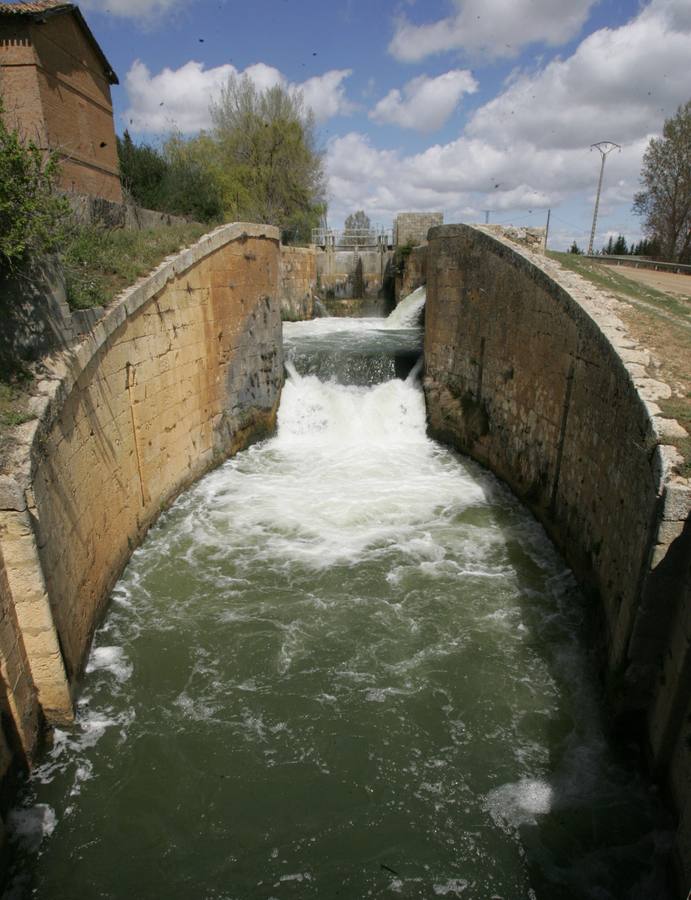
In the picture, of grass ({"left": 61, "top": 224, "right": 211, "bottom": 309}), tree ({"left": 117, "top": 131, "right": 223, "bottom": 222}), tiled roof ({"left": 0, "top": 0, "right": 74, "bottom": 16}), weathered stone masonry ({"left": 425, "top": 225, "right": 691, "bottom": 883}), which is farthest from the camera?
tree ({"left": 117, "top": 131, "right": 223, "bottom": 222})

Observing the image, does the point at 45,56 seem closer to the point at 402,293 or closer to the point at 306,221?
the point at 402,293

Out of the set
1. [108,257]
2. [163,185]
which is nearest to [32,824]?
[108,257]

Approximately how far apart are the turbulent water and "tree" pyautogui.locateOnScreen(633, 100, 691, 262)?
88.5 ft

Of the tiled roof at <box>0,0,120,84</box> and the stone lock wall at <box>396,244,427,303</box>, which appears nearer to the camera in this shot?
the tiled roof at <box>0,0,120,84</box>

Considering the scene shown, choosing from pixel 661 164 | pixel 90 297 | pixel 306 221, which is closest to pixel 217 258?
pixel 90 297

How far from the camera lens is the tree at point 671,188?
2623cm

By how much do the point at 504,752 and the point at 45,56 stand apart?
15.9 meters

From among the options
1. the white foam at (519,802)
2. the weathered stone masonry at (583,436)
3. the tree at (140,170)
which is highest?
the tree at (140,170)

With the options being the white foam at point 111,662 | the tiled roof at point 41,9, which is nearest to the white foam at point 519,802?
the white foam at point 111,662

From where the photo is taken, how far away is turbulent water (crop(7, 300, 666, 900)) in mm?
3539

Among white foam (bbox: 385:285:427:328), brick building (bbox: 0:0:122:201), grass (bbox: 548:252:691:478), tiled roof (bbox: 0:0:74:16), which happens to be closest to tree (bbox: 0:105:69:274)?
grass (bbox: 548:252:691:478)

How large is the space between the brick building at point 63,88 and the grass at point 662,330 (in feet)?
32.2

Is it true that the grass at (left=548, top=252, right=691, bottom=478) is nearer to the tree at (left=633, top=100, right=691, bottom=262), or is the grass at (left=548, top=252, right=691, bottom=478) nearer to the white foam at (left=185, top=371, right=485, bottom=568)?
the white foam at (left=185, top=371, right=485, bottom=568)

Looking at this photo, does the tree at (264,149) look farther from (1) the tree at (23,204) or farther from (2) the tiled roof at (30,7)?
(1) the tree at (23,204)
